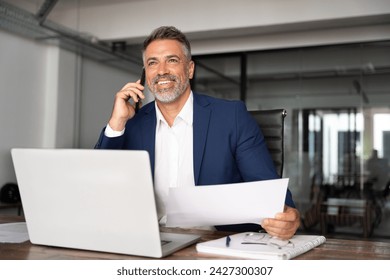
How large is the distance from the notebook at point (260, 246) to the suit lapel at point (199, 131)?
21.2 inches

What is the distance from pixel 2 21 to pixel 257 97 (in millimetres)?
3599

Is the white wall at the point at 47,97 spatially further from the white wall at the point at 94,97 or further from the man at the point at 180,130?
the man at the point at 180,130

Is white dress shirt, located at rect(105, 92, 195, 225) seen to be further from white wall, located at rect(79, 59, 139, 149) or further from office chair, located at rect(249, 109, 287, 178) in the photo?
white wall, located at rect(79, 59, 139, 149)

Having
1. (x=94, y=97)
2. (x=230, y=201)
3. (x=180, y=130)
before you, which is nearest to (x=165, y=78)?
(x=180, y=130)

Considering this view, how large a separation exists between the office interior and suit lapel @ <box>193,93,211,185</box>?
3.72m

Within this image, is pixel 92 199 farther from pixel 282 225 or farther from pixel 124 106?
pixel 124 106

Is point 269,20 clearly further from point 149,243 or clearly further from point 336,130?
point 149,243

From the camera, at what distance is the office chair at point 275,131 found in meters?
2.19

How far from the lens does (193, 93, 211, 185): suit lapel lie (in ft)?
5.93

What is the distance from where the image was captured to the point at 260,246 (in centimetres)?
117

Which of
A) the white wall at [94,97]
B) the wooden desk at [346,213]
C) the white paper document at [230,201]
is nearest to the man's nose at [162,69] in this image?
the white paper document at [230,201]

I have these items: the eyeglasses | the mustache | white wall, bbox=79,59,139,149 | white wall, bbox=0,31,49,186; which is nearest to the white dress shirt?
the mustache

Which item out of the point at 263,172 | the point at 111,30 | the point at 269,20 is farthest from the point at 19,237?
the point at 111,30
